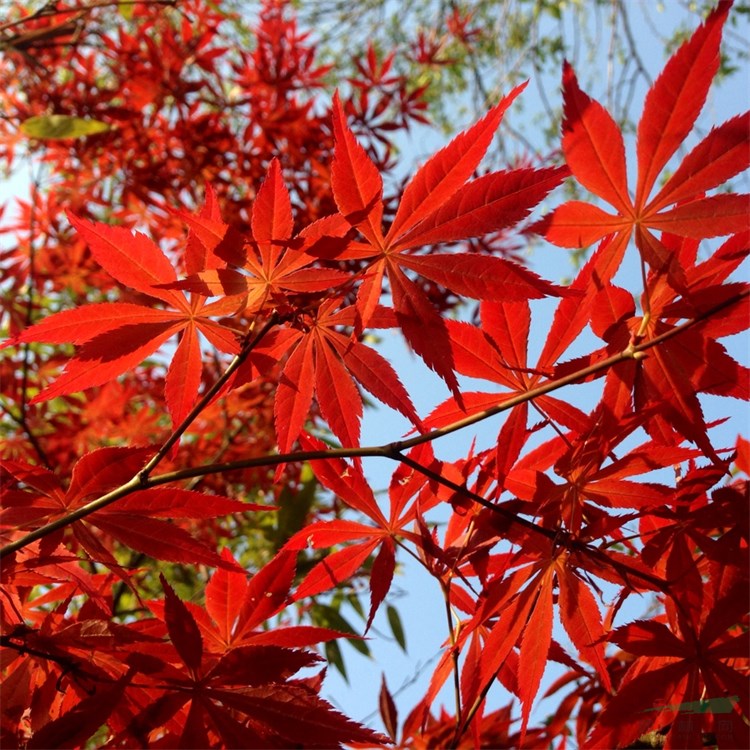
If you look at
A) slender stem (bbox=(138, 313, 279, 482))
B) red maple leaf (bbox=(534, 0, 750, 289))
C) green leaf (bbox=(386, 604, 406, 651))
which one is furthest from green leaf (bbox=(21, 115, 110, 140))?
green leaf (bbox=(386, 604, 406, 651))

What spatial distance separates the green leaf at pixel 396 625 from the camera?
73.0 inches

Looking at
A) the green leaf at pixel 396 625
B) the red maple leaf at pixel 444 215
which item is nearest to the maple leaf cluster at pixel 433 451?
the red maple leaf at pixel 444 215

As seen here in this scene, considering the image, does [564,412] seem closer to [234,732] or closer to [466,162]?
[466,162]

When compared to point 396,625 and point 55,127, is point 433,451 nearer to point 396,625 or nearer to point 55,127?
point 55,127

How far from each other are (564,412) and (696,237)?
19 centimetres

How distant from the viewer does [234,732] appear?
57cm

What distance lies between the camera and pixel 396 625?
191 centimetres

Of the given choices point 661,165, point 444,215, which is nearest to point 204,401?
point 444,215

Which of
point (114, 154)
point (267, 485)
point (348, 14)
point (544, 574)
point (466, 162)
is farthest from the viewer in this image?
point (348, 14)

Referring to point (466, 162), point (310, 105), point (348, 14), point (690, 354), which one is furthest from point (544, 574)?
point (348, 14)

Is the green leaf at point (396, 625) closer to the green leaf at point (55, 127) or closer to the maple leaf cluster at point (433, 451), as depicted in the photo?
the maple leaf cluster at point (433, 451)

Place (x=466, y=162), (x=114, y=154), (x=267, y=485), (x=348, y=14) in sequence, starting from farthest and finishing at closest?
1. (x=348, y=14)
2. (x=114, y=154)
3. (x=267, y=485)
4. (x=466, y=162)

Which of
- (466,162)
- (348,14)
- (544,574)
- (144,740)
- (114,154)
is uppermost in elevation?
(348,14)

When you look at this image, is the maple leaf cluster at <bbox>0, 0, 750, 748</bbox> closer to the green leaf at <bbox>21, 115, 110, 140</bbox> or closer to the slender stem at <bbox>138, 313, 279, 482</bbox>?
the slender stem at <bbox>138, 313, 279, 482</bbox>
